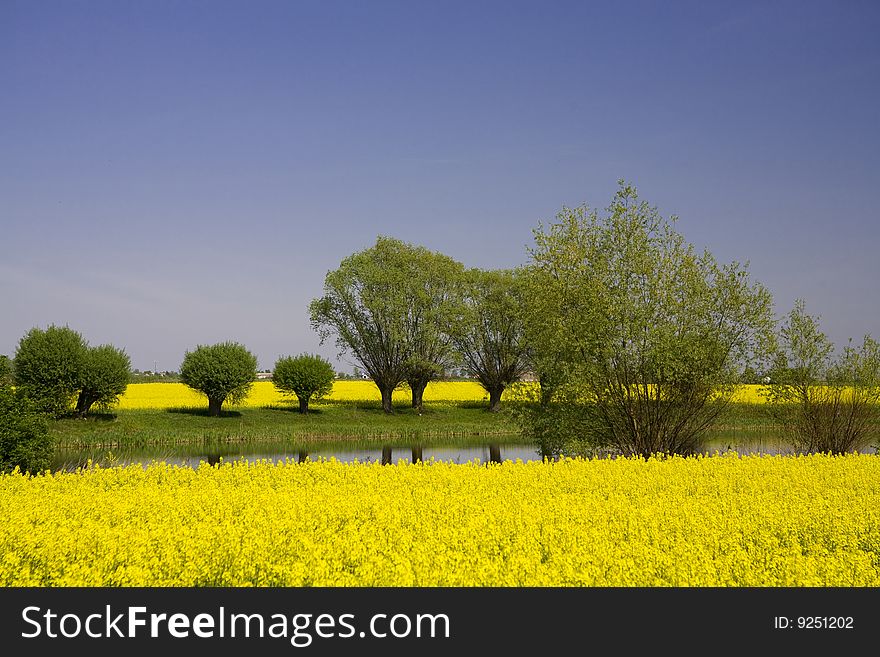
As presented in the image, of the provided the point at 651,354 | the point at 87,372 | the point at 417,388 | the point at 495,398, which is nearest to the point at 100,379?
the point at 87,372

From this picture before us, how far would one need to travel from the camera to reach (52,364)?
4722cm

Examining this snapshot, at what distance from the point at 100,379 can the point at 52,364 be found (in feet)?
9.52

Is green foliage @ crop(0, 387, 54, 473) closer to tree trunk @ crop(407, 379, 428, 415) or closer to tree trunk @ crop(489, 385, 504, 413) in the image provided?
tree trunk @ crop(407, 379, 428, 415)

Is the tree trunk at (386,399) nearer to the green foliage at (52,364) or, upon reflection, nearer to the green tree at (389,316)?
the green tree at (389,316)

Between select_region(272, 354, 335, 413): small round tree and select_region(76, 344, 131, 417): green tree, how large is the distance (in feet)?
37.6

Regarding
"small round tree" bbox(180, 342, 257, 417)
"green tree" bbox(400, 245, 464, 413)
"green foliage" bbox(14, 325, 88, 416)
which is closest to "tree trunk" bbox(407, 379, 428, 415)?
"green tree" bbox(400, 245, 464, 413)

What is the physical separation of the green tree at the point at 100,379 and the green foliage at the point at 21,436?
81.8 feet

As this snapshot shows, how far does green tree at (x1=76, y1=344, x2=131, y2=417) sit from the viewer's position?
47406mm

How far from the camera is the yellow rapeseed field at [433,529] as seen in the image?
851 cm

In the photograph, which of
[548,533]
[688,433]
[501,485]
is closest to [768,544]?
[548,533]

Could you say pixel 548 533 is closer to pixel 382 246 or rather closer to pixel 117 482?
pixel 117 482

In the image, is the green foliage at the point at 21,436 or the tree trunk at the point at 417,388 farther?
the tree trunk at the point at 417,388
